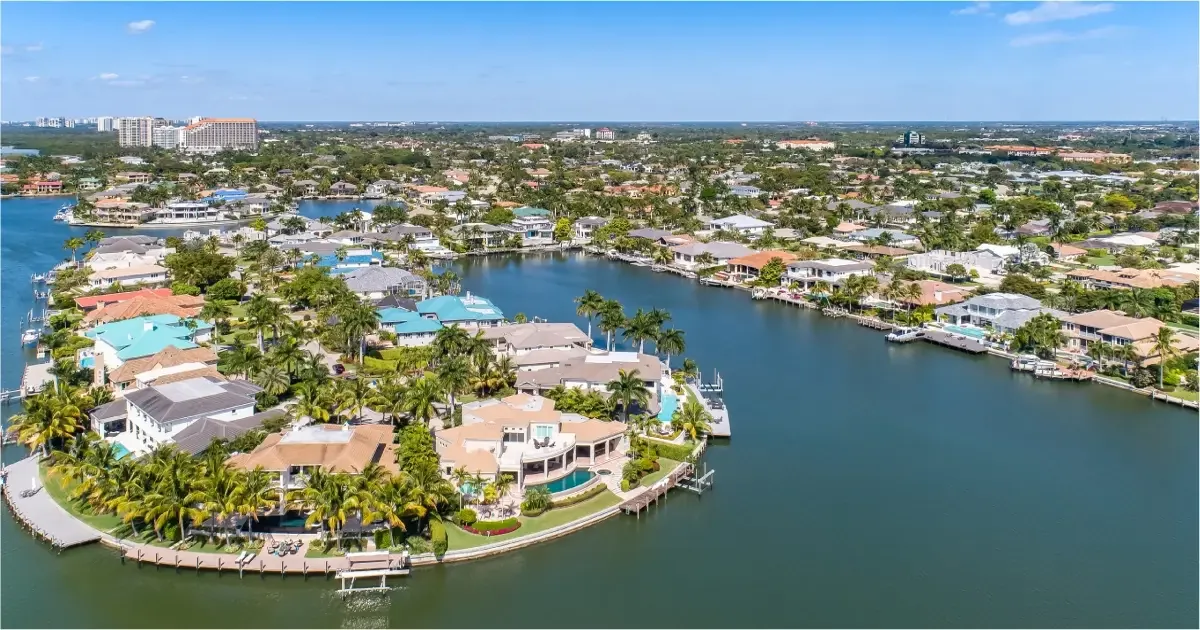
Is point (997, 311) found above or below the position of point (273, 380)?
above

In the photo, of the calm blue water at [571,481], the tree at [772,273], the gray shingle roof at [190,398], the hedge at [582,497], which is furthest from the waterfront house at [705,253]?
the gray shingle roof at [190,398]

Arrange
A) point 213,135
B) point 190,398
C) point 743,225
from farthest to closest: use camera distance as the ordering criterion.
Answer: point 213,135
point 743,225
point 190,398

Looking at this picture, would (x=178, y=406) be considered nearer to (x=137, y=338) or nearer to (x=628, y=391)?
(x=137, y=338)

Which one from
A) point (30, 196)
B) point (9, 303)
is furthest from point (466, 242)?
point (30, 196)

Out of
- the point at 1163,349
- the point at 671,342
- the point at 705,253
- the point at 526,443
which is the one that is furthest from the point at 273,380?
the point at 705,253

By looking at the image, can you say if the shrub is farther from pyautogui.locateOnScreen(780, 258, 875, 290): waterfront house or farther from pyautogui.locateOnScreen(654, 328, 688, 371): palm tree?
pyautogui.locateOnScreen(780, 258, 875, 290): waterfront house

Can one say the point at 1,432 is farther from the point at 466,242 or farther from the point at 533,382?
the point at 466,242
